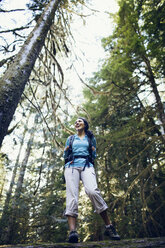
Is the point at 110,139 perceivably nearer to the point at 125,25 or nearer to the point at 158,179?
the point at 158,179

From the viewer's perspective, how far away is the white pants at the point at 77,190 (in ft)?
8.95

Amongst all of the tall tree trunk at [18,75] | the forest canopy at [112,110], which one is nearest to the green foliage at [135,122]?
the forest canopy at [112,110]

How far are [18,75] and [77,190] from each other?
2280 millimetres

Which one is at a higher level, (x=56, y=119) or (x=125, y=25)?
(x=125, y=25)

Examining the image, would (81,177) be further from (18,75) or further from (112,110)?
(112,110)

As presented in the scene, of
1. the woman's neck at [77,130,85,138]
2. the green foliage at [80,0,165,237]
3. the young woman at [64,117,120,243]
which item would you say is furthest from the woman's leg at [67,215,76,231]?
the green foliage at [80,0,165,237]

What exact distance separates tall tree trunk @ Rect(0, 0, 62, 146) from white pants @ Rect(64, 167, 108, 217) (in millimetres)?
1455

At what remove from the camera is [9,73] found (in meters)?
2.64

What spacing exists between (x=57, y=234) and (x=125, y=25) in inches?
379

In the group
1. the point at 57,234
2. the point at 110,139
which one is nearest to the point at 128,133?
the point at 110,139

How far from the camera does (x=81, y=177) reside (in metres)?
3.08

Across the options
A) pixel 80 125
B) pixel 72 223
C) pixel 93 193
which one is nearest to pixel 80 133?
pixel 80 125

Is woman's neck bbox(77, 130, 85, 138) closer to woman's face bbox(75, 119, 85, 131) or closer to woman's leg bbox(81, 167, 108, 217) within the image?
woman's face bbox(75, 119, 85, 131)

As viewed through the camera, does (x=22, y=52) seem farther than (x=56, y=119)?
No
